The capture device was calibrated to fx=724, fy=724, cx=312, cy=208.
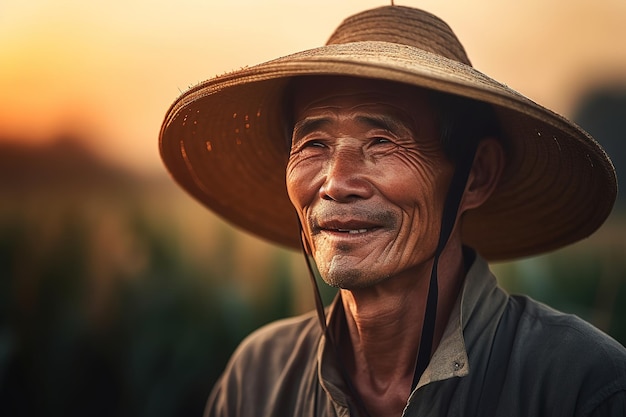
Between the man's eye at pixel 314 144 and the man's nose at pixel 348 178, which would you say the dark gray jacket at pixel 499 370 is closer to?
the man's nose at pixel 348 178

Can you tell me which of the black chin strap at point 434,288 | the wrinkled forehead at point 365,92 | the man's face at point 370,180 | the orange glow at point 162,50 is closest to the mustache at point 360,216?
the man's face at point 370,180

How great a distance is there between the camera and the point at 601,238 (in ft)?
10.4

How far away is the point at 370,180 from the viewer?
194 centimetres

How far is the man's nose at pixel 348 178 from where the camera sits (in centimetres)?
192

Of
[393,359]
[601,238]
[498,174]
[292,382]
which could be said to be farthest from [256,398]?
[601,238]

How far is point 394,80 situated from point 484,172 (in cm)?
58

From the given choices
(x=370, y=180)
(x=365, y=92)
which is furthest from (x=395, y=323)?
(x=365, y=92)

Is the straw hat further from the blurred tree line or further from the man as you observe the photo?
the blurred tree line

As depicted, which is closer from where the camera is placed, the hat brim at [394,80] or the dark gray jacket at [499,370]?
the hat brim at [394,80]

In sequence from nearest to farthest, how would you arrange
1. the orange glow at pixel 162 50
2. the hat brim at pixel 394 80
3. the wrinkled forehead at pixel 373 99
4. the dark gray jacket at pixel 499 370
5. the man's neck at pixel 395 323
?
1. the hat brim at pixel 394 80
2. the dark gray jacket at pixel 499 370
3. the wrinkled forehead at pixel 373 99
4. the man's neck at pixel 395 323
5. the orange glow at pixel 162 50

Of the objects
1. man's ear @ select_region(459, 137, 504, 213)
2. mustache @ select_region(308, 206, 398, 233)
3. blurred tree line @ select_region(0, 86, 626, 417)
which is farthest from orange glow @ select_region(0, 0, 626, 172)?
mustache @ select_region(308, 206, 398, 233)

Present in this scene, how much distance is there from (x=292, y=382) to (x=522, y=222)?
949mm

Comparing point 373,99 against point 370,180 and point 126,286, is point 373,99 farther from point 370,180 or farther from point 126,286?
point 126,286

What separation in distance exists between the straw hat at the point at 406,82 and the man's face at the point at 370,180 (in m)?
0.15
